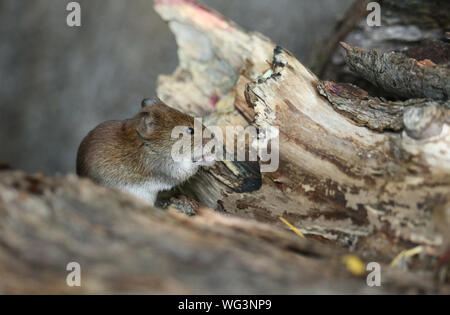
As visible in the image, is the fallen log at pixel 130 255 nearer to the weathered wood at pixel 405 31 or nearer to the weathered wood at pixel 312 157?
the weathered wood at pixel 312 157

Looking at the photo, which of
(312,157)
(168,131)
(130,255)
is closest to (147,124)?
(168,131)

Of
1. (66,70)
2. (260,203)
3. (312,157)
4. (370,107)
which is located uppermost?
(66,70)

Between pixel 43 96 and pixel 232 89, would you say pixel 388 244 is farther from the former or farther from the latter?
pixel 43 96

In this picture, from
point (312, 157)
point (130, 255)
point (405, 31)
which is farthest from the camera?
point (405, 31)

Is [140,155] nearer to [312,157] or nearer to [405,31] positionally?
[312,157]

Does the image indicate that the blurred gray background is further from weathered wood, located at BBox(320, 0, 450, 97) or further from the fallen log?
the fallen log

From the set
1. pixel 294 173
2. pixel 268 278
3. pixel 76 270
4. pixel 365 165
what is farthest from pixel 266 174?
pixel 76 270

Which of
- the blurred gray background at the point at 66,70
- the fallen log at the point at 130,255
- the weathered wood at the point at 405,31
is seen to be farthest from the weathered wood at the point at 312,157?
the blurred gray background at the point at 66,70
